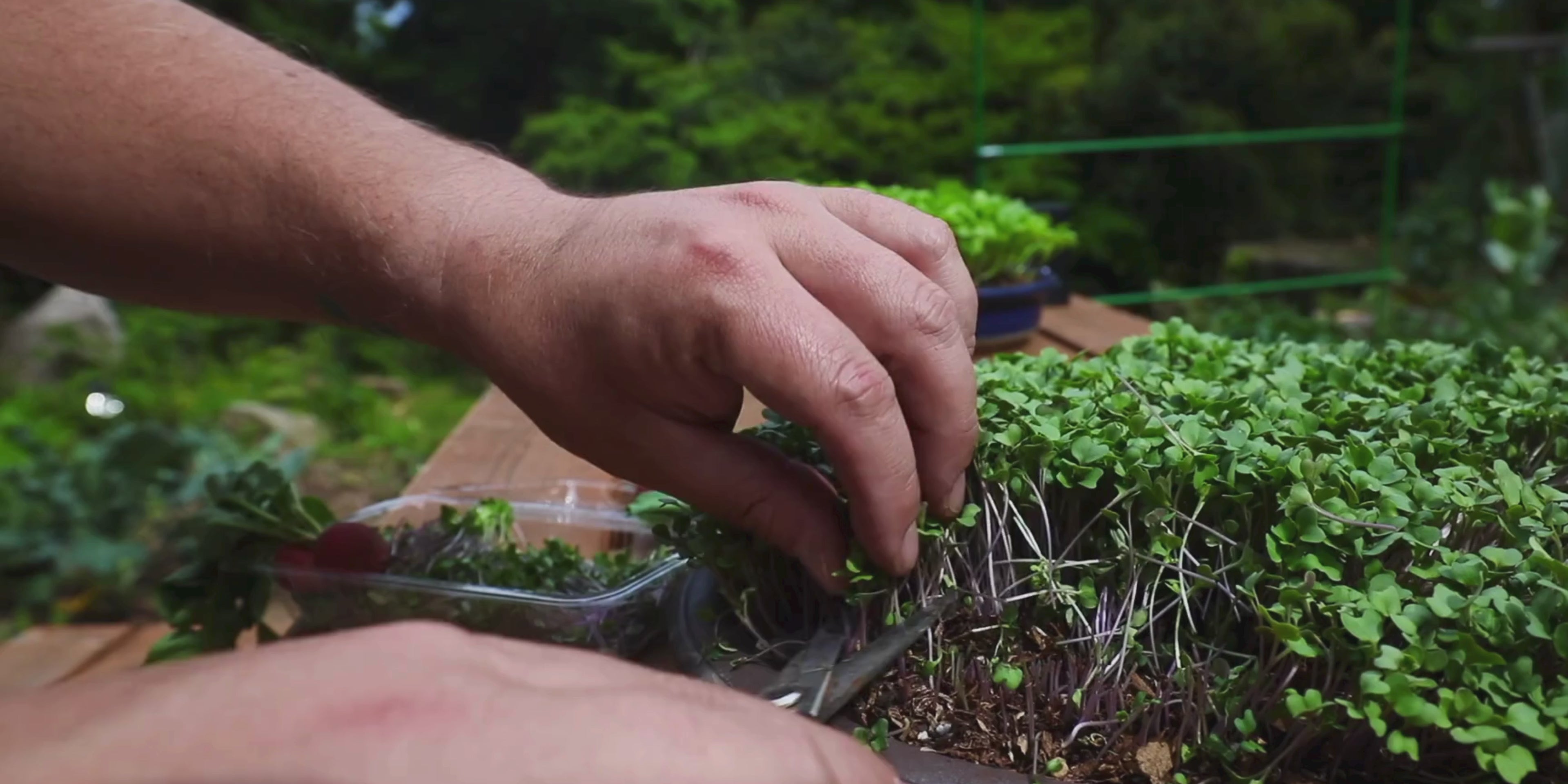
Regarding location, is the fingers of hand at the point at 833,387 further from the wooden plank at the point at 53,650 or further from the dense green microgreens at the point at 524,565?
the wooden plank at the point at 53,650

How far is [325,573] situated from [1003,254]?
111cm

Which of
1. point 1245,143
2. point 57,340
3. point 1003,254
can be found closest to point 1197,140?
point 1245,143

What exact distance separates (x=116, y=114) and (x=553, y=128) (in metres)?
2.68

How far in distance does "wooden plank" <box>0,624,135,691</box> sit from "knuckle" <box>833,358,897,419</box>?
1701 mm

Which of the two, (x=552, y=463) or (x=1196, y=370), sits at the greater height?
(x=1196, y=370)

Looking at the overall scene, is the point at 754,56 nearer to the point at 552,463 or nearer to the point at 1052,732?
the point at 552,463

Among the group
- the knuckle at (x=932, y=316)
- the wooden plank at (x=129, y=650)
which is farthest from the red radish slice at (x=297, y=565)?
the wooden plank at (x=129, y=650)

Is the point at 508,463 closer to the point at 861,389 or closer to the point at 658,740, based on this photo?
the point at 861,389

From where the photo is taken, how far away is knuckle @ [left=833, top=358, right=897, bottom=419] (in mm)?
651

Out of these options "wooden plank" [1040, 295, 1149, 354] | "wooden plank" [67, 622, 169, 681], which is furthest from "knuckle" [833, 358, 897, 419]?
"wooden plank" [67, 622, 169, 681]

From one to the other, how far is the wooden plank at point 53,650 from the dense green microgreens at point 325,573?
39.5 inches

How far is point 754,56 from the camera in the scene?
3602 mm

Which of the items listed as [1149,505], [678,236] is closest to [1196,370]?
[1149,505]

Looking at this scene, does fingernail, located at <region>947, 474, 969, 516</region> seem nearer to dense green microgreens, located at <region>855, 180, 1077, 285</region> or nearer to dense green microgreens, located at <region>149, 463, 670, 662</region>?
dense green microgreens, located at <region>149, 463, 670, 662</region>
